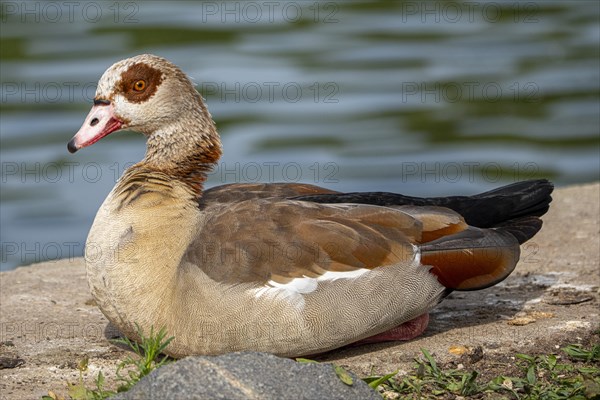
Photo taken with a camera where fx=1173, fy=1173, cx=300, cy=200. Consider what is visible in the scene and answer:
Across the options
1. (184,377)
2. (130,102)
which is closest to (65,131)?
(130,102)

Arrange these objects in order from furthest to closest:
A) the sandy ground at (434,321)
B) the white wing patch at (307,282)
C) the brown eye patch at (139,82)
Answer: the brown eye patch at (139,82)
the sandy ground at (434,321)
the white wing patch at (307,282)

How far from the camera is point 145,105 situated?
7.11m

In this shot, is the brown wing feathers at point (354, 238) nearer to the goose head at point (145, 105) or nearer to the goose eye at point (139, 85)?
the goose head at point (145, 105)

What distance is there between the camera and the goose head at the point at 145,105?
707 centimetres

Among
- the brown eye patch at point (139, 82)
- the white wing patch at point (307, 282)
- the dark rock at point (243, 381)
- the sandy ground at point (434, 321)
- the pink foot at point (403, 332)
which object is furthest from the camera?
the brown eye patch at point (139, 82)

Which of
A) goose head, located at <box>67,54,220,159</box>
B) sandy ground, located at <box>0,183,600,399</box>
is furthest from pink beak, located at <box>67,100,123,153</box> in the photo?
sandy ground, located at <box>0,183,600,399</box>

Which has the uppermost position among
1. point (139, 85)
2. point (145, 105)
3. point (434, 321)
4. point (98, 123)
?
point (139, 85)

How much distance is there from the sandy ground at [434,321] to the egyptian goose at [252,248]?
25 cm

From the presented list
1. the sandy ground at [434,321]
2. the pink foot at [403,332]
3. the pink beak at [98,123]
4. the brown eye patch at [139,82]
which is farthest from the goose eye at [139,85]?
the pink foot at [403,332]

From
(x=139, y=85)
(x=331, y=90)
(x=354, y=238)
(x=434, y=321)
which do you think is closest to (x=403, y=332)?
(x=434, y=321)

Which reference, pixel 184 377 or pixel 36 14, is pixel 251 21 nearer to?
pixel 36 14

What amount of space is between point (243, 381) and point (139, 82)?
2.66 meters

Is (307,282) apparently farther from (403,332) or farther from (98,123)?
(98,123)

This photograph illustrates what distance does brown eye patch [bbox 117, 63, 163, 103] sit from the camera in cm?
707
